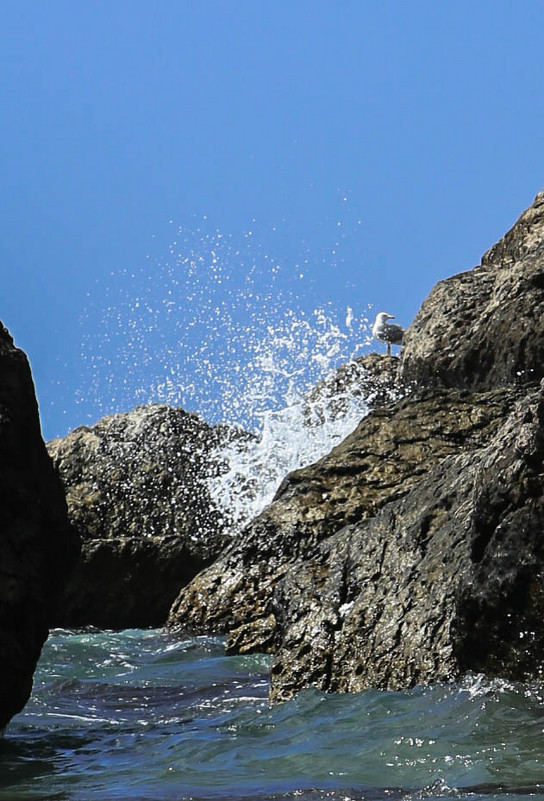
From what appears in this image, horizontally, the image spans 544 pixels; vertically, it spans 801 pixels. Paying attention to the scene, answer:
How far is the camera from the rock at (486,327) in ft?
41.9

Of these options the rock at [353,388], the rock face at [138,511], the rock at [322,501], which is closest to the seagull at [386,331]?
the rock at [353,388]

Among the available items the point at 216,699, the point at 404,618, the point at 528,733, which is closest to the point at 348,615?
the point at 404,618

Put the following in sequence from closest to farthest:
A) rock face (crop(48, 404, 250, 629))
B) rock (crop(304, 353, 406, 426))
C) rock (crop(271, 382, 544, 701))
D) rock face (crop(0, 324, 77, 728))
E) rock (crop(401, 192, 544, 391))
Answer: rock face (crop(0, 324, 77, 728)), rock (crop(271, 382, 544, 701)), rock face (crop(48, 404, 250, 629)), rock (crop(401, 192, 544, 391)), rock (crop(304, 353, 406, 426))

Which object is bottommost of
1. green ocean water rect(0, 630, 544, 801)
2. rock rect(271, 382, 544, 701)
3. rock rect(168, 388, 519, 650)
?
green ocean water rect(0, 630, 544, 801)

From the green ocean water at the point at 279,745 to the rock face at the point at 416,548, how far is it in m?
0.27

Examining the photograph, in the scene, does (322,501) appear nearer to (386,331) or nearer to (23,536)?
(23,536)

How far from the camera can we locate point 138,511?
15.8 metres

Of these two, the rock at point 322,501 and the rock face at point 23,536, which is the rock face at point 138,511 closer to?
the rock at point 322,501

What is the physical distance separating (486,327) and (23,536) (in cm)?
896

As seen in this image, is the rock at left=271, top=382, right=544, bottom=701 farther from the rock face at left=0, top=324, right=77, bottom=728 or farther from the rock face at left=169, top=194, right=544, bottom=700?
the rock face at left=0, top=324, right=77, bottom=728

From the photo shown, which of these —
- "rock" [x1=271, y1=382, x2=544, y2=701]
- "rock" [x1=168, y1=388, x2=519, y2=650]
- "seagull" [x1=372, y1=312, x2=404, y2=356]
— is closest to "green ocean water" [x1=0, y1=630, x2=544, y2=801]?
"rock" [x1=271, y1=382, x2=544, y2=701]

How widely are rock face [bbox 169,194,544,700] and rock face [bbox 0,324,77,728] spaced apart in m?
1.75

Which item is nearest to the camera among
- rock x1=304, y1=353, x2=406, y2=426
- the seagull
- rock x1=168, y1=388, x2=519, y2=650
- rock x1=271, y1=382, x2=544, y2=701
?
rock x1=271, y1=382, x2=544, y2=701

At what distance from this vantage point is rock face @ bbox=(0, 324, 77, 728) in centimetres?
534
